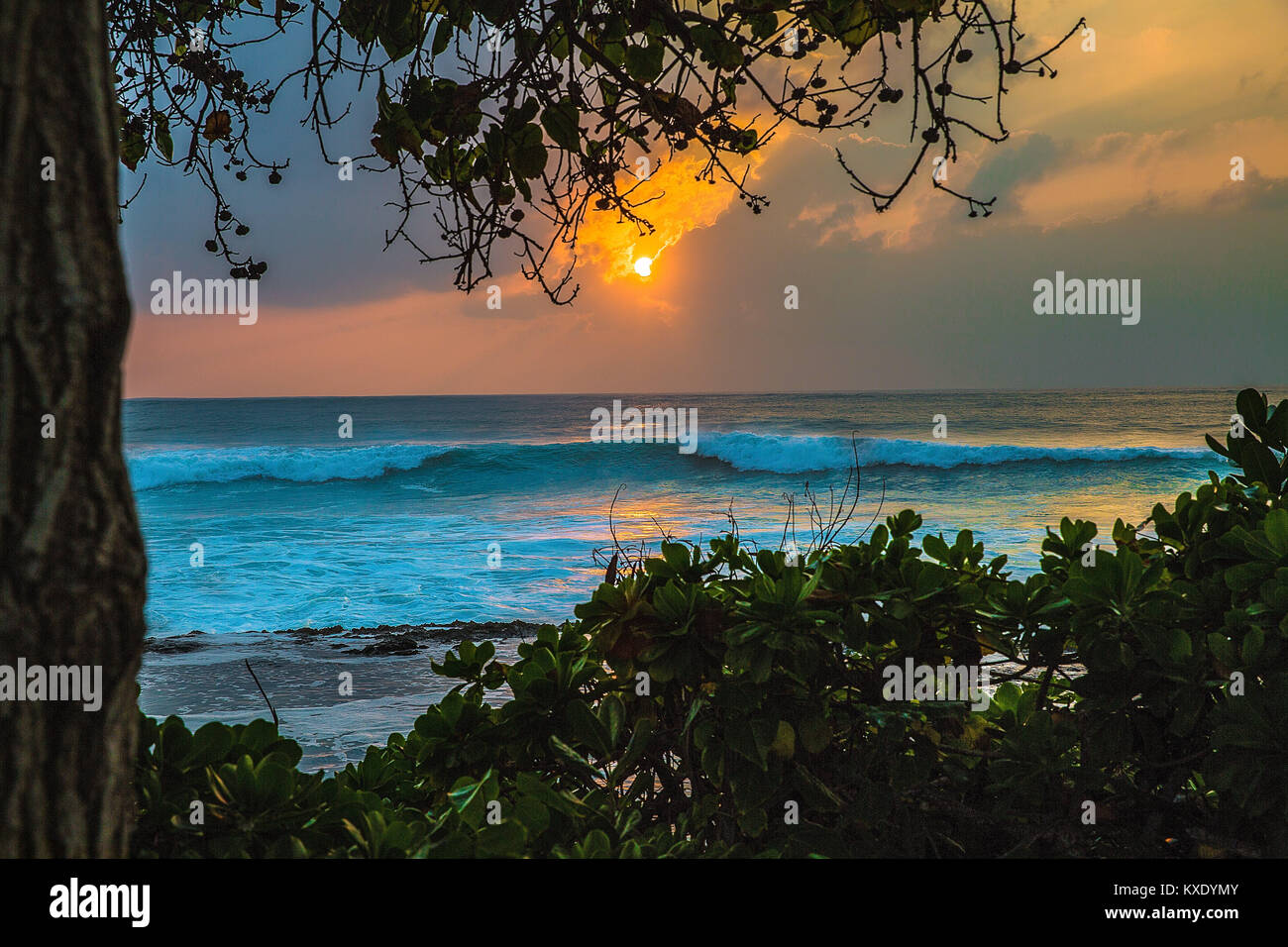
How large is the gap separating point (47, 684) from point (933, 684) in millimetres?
1513

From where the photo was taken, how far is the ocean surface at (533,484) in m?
11.5

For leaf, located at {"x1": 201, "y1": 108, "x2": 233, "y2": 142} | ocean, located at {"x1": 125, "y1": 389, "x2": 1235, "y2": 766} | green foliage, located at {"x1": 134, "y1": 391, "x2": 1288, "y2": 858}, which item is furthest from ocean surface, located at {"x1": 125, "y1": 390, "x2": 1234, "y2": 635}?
green foliage, located at {"x1": 134, "y1": 391, "x2": 1288, "y2": 858}

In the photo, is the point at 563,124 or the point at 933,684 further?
the point at 563,124

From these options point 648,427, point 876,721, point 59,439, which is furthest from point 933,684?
point 648,427

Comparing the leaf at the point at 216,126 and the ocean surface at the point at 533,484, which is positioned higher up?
the leaf at the point at 216,126

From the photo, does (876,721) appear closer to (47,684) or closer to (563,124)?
(47,684)

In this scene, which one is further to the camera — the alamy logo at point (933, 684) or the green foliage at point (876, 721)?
the alamy logo at point (933, 684)

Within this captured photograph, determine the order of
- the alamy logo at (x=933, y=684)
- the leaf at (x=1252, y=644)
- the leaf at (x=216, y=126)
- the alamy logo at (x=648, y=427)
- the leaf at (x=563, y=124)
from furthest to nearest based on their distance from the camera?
the alamy logo at (x=648, y=427) → the leaf at (x=216, y=126) → the leaf at (x=563, y=124) → the alamy logo at (x=933, y=684) → the leaf at (x=1252, y=644)

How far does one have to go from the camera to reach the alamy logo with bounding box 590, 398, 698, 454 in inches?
1163

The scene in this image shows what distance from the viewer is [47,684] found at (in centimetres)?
83

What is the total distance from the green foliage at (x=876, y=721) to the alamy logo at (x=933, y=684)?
0.09 feet
